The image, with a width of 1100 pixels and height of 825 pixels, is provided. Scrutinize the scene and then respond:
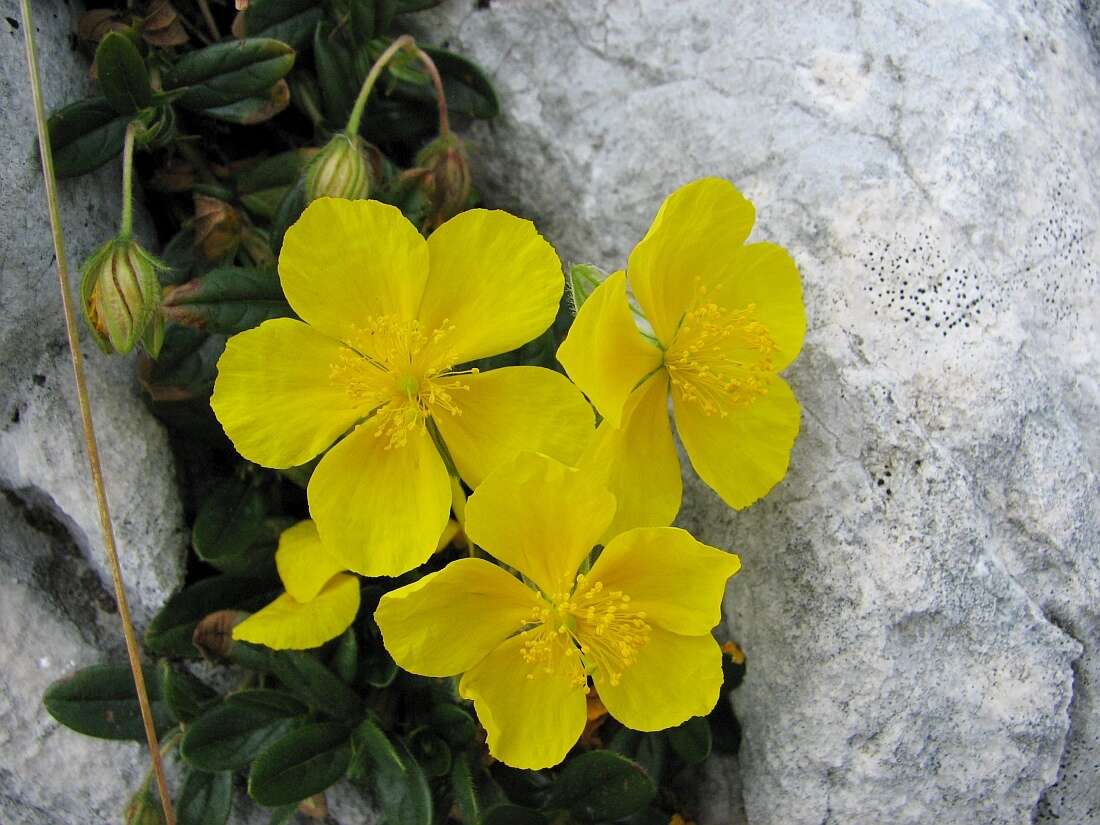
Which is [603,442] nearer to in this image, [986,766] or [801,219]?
[801,219]

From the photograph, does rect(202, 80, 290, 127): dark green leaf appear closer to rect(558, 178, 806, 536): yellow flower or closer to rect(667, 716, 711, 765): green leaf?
rect(558, 178, 806, 536): yellow flower

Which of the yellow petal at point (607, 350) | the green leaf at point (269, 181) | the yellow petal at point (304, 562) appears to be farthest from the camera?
the green leaf at point (269, 181)

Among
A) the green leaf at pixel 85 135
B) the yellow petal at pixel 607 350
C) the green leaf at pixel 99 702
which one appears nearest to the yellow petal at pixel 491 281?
the yellow petal at pixel 607 350

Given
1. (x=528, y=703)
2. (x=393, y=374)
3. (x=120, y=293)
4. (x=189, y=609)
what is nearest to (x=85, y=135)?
(x=120, y=293)

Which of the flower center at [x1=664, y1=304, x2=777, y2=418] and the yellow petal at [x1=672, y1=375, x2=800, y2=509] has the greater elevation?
the flower center at [x1=664, y1=304, x2=777, y2=418]

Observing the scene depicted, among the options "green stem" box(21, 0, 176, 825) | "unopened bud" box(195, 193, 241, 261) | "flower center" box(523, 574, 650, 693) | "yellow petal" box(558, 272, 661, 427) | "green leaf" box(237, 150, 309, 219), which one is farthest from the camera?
"green leaf" box(237, 150, 309, 219)

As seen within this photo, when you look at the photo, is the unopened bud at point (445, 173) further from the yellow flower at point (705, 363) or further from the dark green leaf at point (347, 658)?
the dark green leaf at point (347, 658)

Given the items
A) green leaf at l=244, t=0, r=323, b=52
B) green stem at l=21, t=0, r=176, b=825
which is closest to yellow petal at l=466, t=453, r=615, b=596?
green stem at l=21, t=0, r=176, b=825
